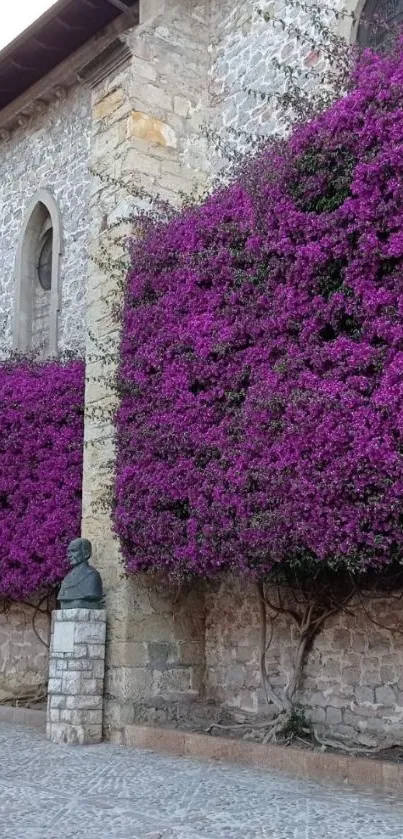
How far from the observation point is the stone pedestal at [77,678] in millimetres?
8141

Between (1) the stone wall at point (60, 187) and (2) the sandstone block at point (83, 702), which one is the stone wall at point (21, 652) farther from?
(1) the stone wall at point (60, 187)

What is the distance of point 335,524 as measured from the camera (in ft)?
19.9

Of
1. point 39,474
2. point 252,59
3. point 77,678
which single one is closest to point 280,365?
point 77,678

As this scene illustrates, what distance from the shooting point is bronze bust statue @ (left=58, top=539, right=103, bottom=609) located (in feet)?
27.5

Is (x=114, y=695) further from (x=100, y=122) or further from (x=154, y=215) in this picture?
(x=100, y=122)

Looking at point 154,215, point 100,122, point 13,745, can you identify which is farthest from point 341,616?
point 100,122

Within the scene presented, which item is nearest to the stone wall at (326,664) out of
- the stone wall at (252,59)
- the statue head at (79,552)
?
the statue head at (79,552)

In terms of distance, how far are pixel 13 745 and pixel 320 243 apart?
489 centimetres

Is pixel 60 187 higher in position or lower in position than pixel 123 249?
higher

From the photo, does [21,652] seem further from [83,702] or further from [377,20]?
[377,20]

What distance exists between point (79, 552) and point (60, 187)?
6122mm

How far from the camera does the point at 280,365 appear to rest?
22.1ft

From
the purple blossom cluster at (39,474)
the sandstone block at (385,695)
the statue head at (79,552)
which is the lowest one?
the sandstone block at (385,695)

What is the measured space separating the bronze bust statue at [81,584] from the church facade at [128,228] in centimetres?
19
